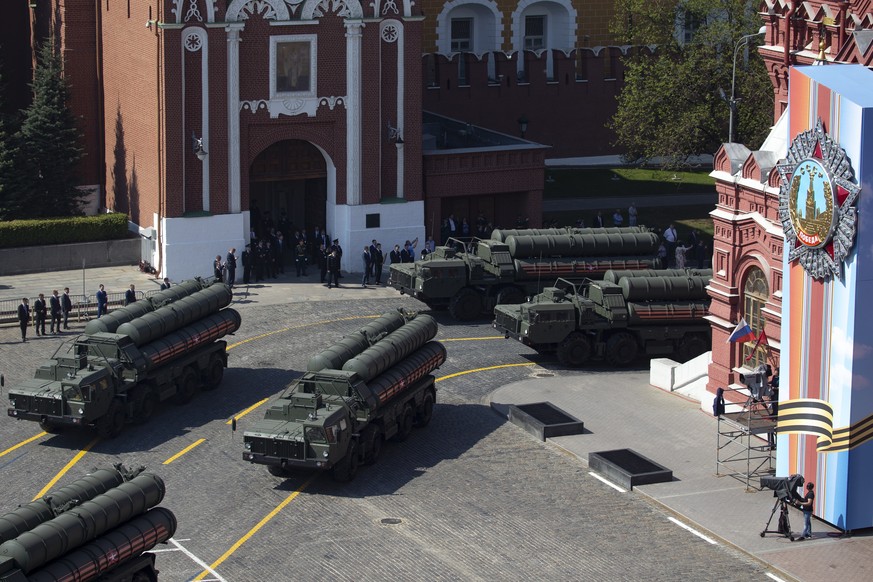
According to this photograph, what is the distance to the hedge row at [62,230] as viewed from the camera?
60.9 metres

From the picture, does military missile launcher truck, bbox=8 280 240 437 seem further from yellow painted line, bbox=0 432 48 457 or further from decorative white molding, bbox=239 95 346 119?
decorative white molding, bbox=239 95 346 119

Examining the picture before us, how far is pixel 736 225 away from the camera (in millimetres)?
45750

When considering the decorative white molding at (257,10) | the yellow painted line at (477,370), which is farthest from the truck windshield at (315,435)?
the decorative white molding at (257,10)

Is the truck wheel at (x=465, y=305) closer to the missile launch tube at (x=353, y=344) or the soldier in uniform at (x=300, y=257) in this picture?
the soldier in uniform at (x=300, y=257)

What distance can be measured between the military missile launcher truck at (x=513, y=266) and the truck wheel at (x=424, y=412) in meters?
11.1

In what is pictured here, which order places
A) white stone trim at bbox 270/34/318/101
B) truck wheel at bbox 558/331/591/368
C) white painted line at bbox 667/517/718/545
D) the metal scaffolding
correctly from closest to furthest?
white painted line at bbox 667/517/718/545, the metal scaffolding, truck wheel at bbox 558/331/591/368, white stone trim at bbox 270/34/318/101

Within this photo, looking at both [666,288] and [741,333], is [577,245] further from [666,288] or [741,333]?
[741,333]

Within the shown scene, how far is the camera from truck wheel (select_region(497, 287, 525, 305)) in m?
56.9

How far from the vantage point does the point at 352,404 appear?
4131 centimetres

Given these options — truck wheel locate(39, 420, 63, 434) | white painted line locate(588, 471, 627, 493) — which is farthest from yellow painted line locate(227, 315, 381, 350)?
white painted line locate(588, 471, 627, 493)

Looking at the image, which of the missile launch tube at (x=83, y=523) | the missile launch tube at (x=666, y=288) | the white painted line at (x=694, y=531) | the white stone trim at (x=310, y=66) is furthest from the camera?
the white stone trim at (x=310, y=66)

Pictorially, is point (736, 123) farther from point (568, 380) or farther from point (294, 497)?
point (294, 497)

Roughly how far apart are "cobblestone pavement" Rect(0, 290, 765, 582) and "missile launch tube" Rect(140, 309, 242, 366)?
1654 millimetres

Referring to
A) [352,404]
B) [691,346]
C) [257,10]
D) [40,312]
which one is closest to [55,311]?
[40,312]
